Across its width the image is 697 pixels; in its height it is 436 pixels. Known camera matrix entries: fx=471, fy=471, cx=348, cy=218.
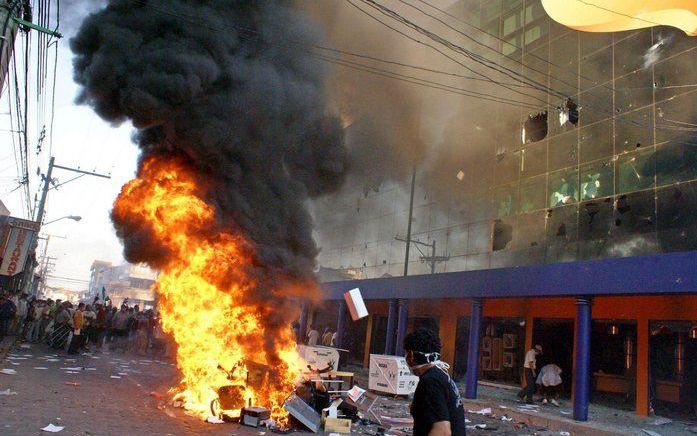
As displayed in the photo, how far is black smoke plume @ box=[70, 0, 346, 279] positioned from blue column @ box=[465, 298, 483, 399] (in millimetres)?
5428

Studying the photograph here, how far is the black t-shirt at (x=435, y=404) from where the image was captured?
10.0 ft

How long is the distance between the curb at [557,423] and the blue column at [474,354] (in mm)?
1145

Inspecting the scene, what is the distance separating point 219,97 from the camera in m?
10.9

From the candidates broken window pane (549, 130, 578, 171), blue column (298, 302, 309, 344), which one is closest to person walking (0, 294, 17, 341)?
blue column (298, 302, 309, 344)

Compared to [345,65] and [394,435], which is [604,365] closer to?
[394,435]

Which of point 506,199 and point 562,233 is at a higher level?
point 506,199

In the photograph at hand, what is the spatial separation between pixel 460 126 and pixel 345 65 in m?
9.13

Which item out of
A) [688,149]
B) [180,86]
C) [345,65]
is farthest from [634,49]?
[180,86]

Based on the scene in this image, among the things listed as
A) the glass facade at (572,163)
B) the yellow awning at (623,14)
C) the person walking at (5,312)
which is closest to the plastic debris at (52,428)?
the person walking at (5,312)

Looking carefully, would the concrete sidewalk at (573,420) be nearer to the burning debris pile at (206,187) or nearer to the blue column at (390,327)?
the blue column at (390,327)

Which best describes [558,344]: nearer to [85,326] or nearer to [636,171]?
[636,171]

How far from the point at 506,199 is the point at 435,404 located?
Result: 62.1ft

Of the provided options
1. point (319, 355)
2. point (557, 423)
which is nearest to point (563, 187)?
point (557, 423)

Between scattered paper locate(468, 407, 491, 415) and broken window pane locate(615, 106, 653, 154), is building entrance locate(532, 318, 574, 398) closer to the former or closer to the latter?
scattered paper locate(468, 407, 491, 415)
